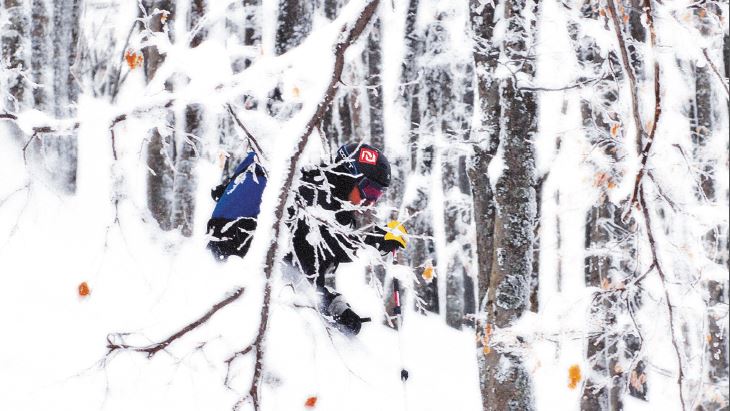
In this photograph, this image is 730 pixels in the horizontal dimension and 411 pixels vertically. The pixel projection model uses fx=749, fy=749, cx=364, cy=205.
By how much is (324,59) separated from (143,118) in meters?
0.67

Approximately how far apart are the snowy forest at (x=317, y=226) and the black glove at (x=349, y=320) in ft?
0.37

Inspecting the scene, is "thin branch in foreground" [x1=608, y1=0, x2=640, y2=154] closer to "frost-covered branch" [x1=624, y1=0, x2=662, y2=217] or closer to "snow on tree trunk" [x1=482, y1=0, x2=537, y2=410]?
"frost-covered branch" [x1=624, y1=0, x2=662, y2=217]

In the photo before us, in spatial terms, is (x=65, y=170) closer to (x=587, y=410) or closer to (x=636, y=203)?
(x=587, y=410)

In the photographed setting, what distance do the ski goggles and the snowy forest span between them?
22.3 inches

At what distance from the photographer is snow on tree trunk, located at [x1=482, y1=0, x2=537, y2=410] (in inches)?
174

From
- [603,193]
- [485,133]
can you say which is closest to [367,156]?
[485,133]

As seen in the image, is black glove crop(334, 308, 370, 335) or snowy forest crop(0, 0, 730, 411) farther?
black glove crop(334, 308, 370, 335)

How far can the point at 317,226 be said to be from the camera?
100.0 inches

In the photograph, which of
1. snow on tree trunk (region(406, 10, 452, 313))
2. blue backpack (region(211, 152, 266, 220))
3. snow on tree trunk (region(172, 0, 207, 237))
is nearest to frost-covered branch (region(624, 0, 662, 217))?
blue backpack (region(211, 152, 266, 220))

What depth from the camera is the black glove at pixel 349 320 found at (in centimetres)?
581

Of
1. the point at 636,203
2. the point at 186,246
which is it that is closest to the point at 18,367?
the point at 186,246

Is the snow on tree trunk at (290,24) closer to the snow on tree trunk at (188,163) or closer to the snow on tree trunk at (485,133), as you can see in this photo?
the snow on tree trunk at (188,163)

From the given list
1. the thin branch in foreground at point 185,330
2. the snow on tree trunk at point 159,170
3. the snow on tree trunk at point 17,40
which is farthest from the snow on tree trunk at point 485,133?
the snow on tree trunk at point 17,40

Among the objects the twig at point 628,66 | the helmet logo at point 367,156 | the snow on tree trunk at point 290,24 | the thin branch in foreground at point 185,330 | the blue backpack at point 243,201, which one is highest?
the snow on tree trunk at point 290,24
